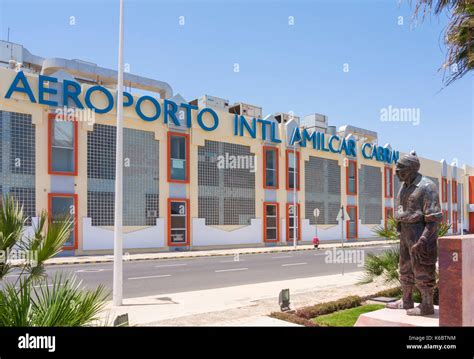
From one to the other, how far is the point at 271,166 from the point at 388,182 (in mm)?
19934

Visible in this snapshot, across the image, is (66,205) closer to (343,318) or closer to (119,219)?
(119,219)

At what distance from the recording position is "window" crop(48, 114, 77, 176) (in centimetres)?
2283

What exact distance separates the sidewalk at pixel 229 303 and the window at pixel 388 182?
35801 millimetres

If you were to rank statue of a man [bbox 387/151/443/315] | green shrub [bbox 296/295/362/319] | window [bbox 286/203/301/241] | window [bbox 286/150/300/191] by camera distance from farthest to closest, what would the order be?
window [bbox 286/150/300/191]
window [bbox 286/203/301/241]
green shrub [bbox 296/295/362/319]
statue of a man [bbox 387/151/443/315]

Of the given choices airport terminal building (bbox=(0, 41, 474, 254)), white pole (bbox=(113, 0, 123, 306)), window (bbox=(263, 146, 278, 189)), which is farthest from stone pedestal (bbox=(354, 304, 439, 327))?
window (bbox=(263, 146, 278, 189))

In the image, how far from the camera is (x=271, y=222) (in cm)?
3372

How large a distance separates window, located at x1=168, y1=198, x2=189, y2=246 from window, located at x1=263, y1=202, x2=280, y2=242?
7.86 metres

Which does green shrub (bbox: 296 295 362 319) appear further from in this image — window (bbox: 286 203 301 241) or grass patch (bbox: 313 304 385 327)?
window (bbox: 286 203 301 241)

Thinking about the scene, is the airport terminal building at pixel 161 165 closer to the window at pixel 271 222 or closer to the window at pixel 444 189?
the window at pixel 271 222

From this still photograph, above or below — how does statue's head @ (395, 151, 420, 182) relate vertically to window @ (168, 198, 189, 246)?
above

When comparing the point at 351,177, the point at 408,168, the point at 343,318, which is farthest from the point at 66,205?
the point at 351,177
